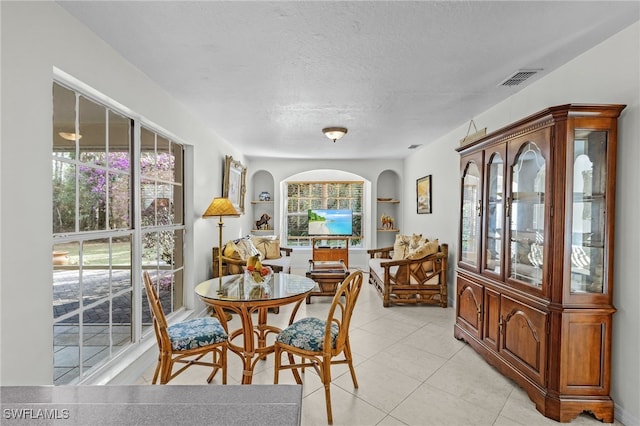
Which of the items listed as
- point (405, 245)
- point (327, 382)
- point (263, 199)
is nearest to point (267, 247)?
point (263, 199)

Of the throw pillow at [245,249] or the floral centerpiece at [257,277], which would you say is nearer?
the floral centerpiece at [257,277]

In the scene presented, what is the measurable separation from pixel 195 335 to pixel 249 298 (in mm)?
446

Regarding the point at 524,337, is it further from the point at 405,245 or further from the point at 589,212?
the point at 405,245

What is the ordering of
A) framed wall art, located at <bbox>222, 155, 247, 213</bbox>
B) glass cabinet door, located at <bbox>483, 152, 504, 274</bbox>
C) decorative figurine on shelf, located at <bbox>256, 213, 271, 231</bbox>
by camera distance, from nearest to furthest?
glass cabinet door, located at <bbox>483, 152, 504, 274</bbox>, framed wall art, located at <bbox>222, 155, 247, 213</bbox>, decorative figurine on shelf, located at <bbox>256, 213, 271, 231</bbox>

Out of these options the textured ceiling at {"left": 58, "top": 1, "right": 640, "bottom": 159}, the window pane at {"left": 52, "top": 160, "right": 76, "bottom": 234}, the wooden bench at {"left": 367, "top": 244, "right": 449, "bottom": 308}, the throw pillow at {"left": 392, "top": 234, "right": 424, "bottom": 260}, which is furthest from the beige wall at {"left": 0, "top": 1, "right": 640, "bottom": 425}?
the throw pillow at {"left": 392, "top": 234, "right": 424, "bottom": 260}

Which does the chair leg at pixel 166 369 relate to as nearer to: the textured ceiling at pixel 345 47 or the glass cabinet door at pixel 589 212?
the textured ceiling at pixel 345 47

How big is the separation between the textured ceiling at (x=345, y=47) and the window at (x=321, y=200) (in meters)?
3.85

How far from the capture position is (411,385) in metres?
2.46

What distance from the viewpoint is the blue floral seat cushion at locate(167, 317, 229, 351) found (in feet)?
7.05

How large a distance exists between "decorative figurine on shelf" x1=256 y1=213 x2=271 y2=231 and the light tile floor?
13.2 feet

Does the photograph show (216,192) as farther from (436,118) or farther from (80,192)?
(436,118)

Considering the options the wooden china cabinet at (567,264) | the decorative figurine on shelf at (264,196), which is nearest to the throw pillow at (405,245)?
the wooden china cabinet at (567,264)

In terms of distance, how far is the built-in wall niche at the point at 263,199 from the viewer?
23.6ft

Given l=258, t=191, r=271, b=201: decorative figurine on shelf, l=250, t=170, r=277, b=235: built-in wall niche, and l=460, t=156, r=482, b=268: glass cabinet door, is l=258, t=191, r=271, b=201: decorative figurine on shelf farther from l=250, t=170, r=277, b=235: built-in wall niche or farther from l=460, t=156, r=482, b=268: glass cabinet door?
l=460, t=156, r=482, b=268: glass cabinet door
